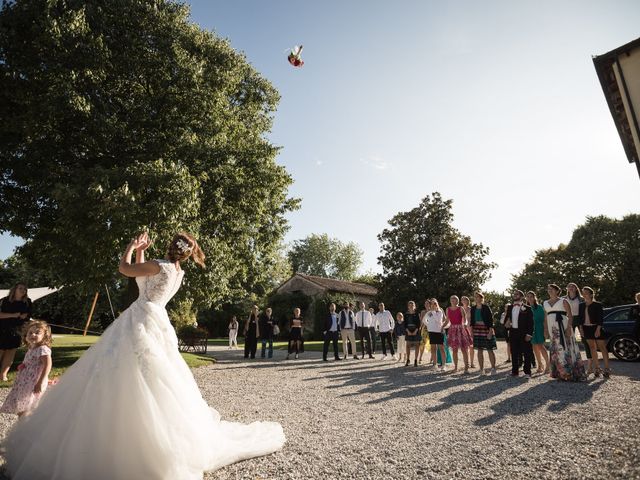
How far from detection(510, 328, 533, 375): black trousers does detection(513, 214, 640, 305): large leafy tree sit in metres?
34.8

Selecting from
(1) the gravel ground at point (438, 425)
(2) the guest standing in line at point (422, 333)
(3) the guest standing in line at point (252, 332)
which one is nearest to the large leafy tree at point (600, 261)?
(2) the guest standing in line at point (422, 333)

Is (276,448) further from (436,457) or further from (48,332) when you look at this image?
(48,332)

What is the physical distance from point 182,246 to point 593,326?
997cm

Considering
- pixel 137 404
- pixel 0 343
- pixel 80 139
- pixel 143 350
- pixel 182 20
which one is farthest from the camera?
pixel 182 20

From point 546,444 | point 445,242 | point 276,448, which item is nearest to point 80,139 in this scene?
point 276,448

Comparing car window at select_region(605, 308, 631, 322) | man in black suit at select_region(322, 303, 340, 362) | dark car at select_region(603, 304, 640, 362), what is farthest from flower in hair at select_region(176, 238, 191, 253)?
car window at select_region(605, 308, 631, 322)

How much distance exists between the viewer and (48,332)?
4.44 m

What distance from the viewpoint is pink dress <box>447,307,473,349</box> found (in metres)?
10.8

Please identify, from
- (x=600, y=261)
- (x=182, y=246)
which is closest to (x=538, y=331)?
(x=182, y=246)

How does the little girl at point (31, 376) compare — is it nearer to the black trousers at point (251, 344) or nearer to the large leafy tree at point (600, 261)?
the black trousers at point (251, 344)

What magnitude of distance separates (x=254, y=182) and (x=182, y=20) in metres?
6.05

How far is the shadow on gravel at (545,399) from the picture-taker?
583cm

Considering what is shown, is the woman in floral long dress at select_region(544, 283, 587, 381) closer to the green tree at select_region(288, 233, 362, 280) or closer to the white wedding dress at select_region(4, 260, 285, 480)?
the white wedding dress at select_region(4, 260, 285, 480)

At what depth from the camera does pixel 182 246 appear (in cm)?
387
